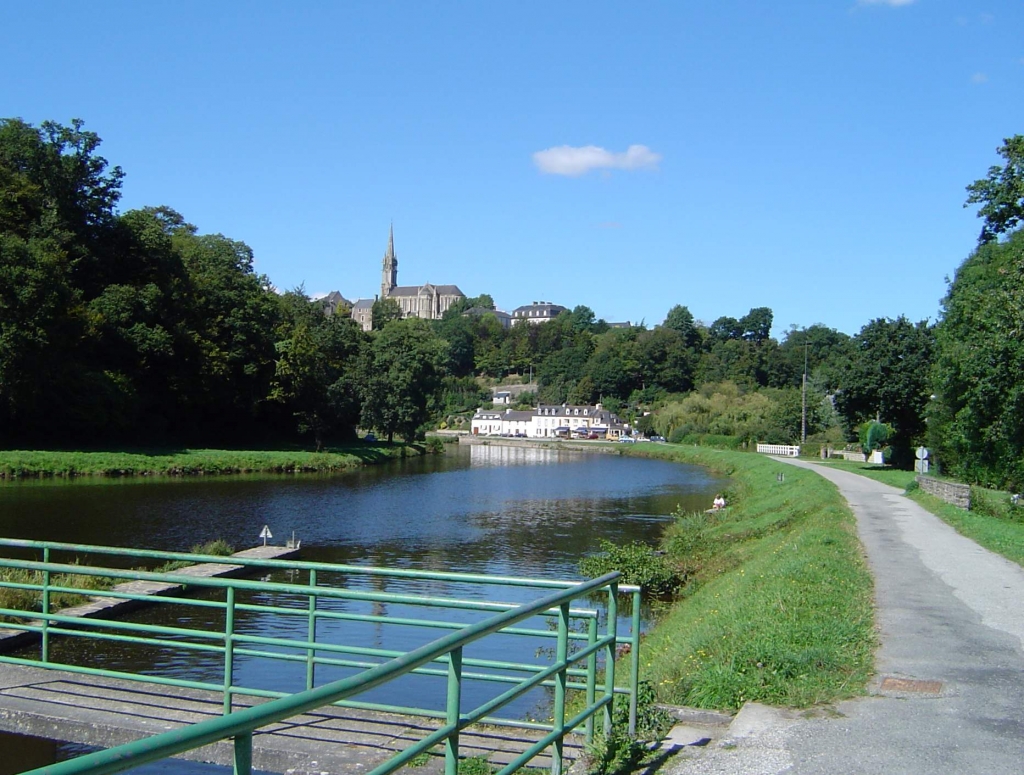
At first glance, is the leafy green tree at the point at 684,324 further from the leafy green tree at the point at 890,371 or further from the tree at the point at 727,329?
the leafy green tree at the point at 890,371

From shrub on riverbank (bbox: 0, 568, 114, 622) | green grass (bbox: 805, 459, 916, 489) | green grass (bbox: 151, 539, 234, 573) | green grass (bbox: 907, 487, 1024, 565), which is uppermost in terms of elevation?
green grass (bbox: 907, 487, 1024, 565)

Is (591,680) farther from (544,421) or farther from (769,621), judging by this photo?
(544,421)

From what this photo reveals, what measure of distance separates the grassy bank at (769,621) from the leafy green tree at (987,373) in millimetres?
7471

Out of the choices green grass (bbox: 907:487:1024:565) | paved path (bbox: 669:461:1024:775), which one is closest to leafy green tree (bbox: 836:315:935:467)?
green grass (bbox: 907:487:1024:565)

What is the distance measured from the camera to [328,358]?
7156 centimetres

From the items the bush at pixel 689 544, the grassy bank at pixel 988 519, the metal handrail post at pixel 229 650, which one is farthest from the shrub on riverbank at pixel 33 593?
the grassy bank at pixel 988 519

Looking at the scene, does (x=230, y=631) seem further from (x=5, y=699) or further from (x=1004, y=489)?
Answer: (x=1004, y=489)

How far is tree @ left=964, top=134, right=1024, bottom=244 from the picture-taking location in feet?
101

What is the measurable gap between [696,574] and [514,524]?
1306 centimetres

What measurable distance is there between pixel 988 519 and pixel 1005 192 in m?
13.6

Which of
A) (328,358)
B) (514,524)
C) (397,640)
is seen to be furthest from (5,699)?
(328,358)

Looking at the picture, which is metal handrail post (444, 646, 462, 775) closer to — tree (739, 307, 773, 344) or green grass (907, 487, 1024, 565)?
green grass (907, 487, 1024, 565)

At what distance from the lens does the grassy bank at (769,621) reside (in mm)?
8008

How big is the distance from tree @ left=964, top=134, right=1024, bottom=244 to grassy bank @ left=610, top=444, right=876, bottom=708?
46.8 ft
